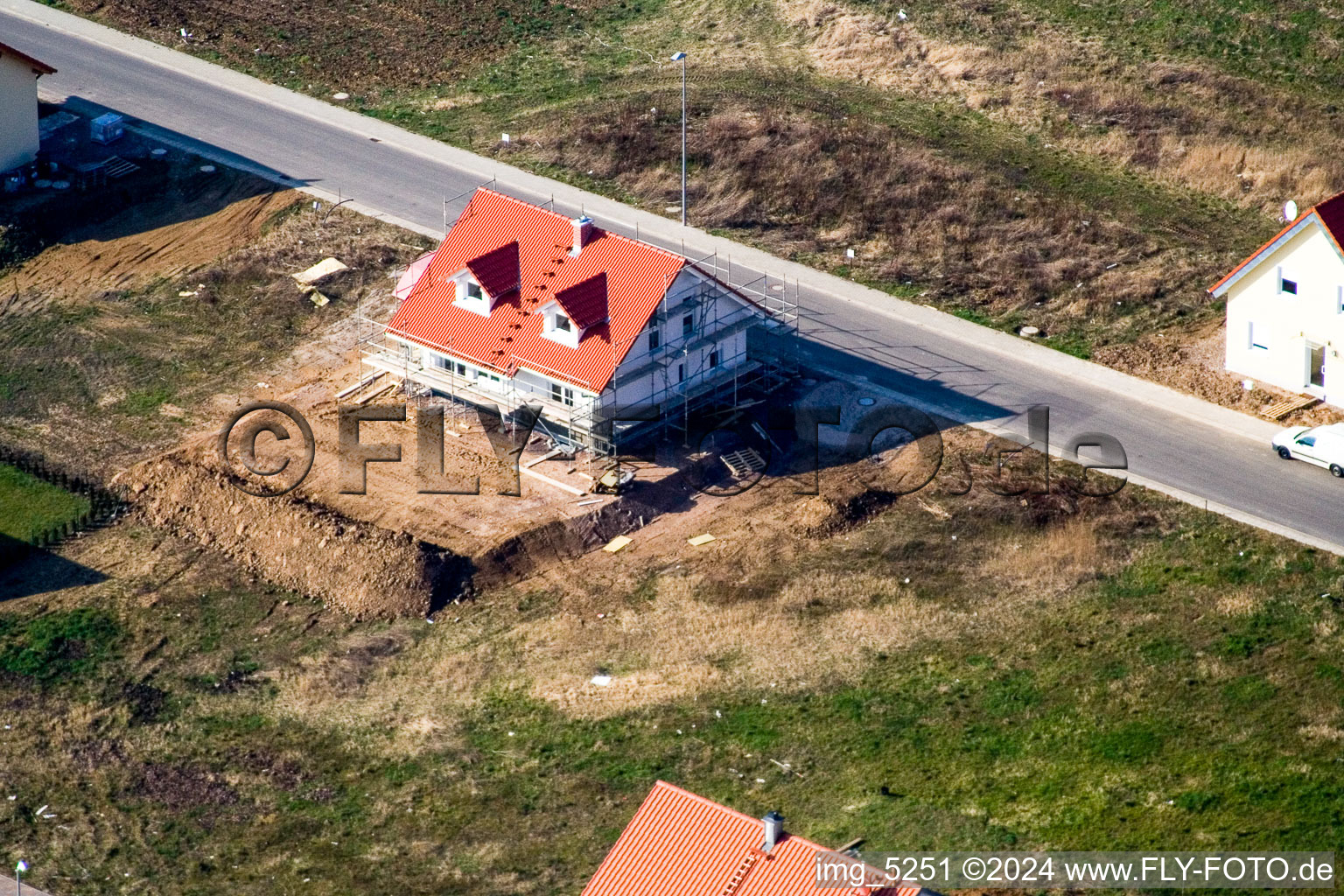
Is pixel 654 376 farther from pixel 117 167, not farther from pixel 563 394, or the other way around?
pixel 117 167

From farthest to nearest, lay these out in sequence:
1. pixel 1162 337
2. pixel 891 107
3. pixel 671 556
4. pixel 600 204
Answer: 1. pixel 891 107
2. pixel 600 204
3. pixel 1162 337
4. pixel 671 556

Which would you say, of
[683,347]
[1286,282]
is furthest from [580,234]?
[1286,282]

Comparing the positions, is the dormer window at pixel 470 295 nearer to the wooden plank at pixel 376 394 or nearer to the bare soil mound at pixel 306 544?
the wooden plank at pixel 376 394

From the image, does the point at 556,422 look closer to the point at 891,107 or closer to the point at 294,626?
the point at 294,626

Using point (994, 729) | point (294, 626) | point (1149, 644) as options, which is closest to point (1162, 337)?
point (1149, 644)

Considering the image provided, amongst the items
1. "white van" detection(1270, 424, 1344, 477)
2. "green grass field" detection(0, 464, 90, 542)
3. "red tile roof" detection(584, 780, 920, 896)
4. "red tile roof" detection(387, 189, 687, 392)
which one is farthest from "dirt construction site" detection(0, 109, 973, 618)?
"red tile roof" detection(584, 780, 920, 896)

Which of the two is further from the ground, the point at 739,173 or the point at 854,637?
the point at 739,173

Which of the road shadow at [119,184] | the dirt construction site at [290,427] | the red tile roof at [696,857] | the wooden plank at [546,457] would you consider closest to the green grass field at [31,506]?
the dirt construction site at [290,427]
